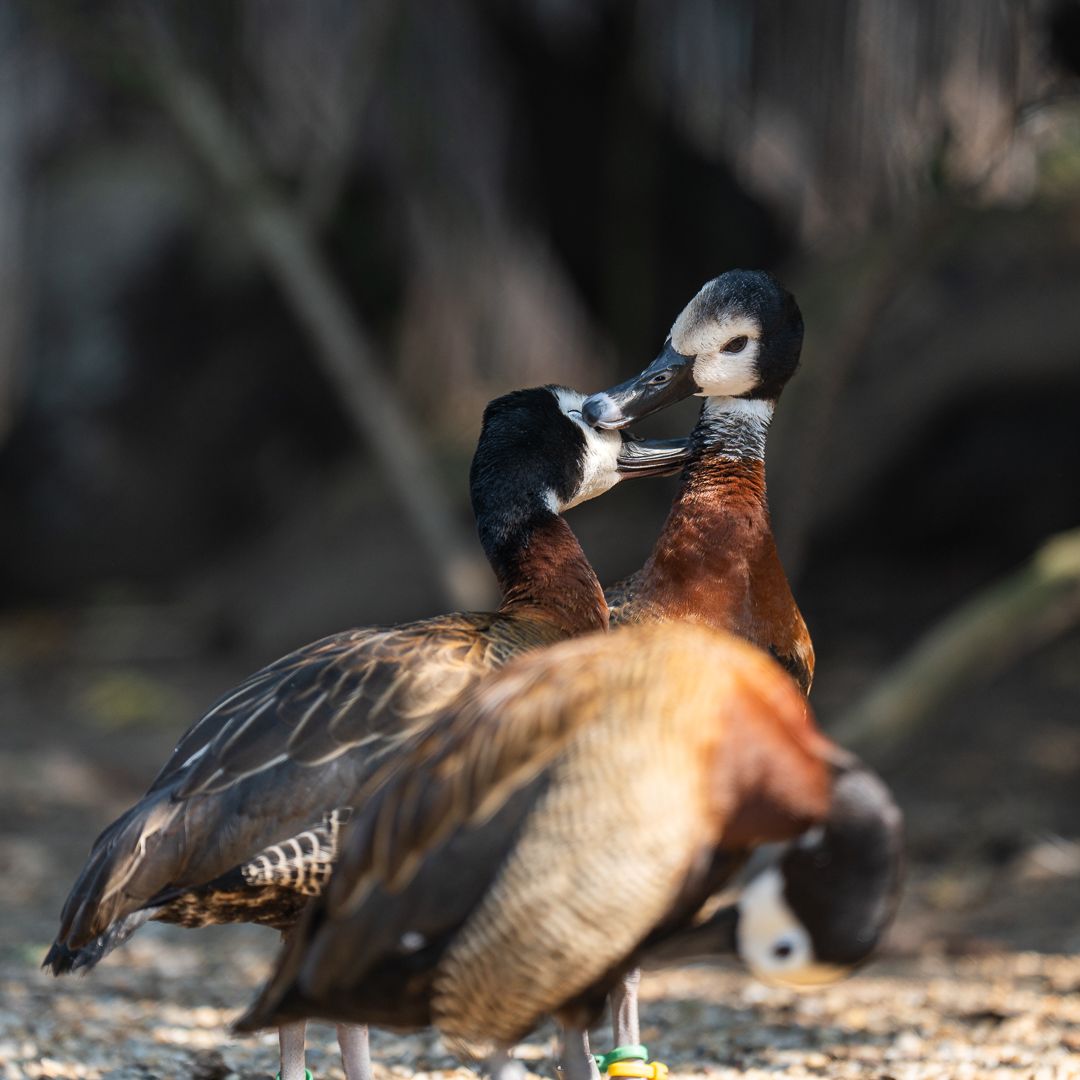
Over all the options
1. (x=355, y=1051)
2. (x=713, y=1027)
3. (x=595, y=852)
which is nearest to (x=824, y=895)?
(x=595, y=852)

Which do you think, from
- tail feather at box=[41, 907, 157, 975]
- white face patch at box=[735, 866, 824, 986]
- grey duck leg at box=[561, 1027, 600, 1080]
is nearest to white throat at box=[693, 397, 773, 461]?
white face patch at box=[735, 866, 824, 986]

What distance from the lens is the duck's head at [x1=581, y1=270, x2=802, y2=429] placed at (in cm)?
403

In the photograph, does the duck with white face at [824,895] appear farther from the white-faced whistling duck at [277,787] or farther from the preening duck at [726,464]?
the preening duck at [726,464]

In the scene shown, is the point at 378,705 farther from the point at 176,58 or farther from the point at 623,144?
the point at 623,144

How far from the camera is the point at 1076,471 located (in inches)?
353

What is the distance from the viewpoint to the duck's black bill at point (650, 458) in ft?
14.1

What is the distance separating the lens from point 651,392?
162 inches

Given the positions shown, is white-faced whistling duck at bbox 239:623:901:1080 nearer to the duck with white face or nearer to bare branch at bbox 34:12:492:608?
the duck with white face

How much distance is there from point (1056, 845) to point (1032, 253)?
3466mm

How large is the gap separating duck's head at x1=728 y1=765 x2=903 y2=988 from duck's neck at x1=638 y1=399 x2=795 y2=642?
1036 mm

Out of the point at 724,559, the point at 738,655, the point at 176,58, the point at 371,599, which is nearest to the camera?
the point at 738,655

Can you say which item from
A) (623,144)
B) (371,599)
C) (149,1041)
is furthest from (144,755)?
(623,144)

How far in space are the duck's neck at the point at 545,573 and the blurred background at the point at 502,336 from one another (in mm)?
2681

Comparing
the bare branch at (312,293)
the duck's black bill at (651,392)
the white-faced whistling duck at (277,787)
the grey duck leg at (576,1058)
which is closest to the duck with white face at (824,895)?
the grey duck leg at (576,1058)
